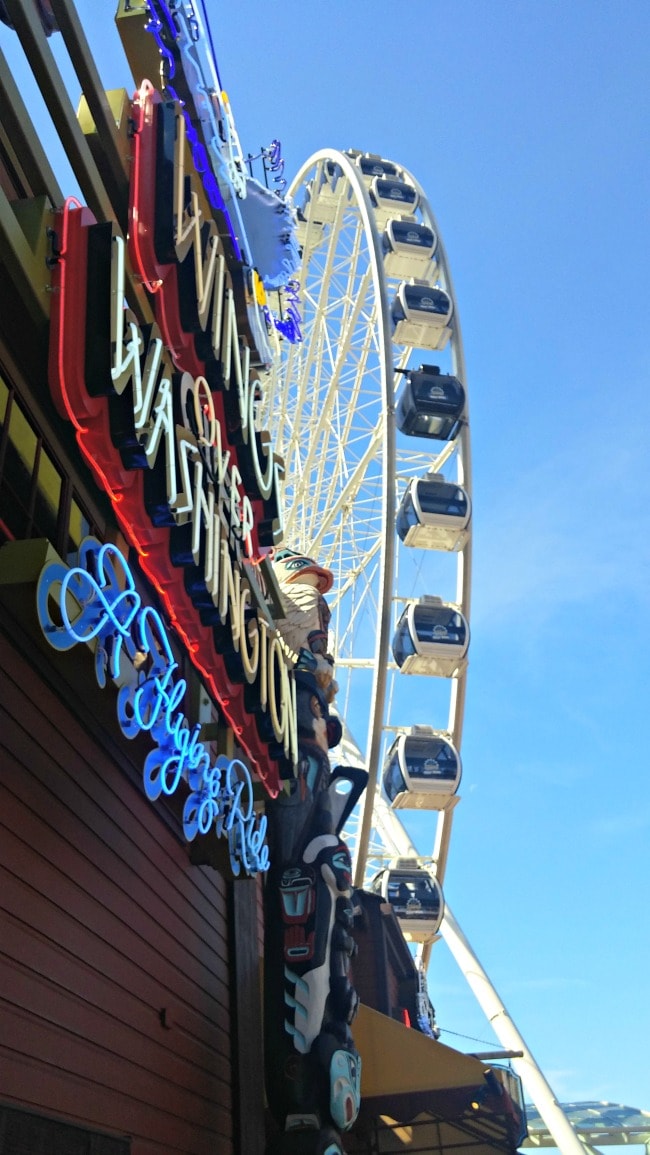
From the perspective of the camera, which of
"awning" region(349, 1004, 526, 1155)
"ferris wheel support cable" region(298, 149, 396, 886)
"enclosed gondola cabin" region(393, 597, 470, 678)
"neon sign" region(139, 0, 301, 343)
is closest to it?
"neon sign" region(139, 0, 301, 343)

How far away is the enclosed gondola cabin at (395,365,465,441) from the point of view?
1012 inches

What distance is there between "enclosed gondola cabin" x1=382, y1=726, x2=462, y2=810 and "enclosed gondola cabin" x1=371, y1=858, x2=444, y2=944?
1501 mm

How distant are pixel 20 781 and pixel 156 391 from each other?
2704mm

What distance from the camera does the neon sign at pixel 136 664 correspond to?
19.1 ft

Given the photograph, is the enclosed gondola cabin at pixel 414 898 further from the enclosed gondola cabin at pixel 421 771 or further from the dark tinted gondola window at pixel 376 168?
the dark tinted gondola window at pixel 376 168

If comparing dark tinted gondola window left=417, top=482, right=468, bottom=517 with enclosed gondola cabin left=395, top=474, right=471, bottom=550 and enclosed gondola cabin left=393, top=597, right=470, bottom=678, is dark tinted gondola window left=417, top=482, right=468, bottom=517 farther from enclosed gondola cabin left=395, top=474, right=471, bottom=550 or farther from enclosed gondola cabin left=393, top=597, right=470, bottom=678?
enclosed gondola cabin left=393, top=597, right=470, bottom=678

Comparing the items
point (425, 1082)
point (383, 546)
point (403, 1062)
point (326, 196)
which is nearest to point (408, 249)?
point (326, 196)

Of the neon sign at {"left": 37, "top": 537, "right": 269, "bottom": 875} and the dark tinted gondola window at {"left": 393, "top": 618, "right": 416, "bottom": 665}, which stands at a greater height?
the dark tinted gondola window at {"left": 393, "top": 618, "right": 416, "bottom": 665}

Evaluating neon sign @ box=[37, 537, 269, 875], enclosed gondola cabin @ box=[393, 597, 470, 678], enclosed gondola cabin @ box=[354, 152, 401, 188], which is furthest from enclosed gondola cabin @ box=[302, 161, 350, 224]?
neon sign @ box=[37, 537, 269, 875]

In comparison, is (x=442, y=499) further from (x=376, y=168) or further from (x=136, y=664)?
(x=136, y=664)

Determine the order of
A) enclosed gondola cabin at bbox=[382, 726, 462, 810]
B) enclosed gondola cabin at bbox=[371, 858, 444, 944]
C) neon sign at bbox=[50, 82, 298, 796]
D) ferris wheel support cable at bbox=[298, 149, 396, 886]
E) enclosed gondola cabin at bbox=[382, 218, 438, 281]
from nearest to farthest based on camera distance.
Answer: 1. neon sign at bbox=[50, 82, 298, 796]
2. ferris wheel support cable at bbox=[298, 149, 396, 886]
3. enclosed gondola cabin at bbox=[371, 858, 444, 944]
4. enclosed gondola cabin at bbox=[382, 726, 462, 810]
5. enclosed gondola cabin at bbox=[382, 218, 438, 281]

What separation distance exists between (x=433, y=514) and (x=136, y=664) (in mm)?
18709

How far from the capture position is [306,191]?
31.6 meters

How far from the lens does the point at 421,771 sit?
24.0 metres
